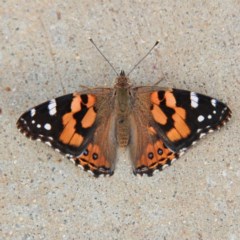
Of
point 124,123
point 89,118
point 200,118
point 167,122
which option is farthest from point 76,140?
point 200,118

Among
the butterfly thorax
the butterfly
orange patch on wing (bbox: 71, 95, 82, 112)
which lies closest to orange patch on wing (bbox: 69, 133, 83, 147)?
the butterfly

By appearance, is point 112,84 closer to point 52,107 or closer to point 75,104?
point 75,104

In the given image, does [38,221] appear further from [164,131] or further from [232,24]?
[232,24]

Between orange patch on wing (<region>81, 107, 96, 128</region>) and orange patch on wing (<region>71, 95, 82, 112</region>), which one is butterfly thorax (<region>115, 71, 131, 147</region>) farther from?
orange patch on wing (<region>71, 95, 82, 112</region>)

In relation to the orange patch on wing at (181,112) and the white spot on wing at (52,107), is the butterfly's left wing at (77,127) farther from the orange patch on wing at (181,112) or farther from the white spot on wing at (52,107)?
the orange patch on wing at (181,112)

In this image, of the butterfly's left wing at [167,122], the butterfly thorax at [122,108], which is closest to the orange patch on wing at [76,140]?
the butterfly thorax at [122,108]

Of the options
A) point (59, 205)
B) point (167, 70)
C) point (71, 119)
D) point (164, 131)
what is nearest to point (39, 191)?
point (59, 205)
